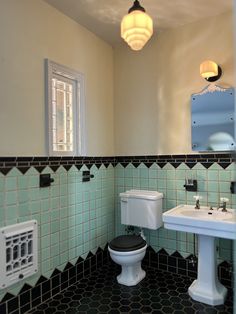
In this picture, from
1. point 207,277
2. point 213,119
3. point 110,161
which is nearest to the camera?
point 207,277

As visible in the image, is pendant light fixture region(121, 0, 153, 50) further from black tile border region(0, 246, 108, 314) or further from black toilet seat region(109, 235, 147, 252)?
black tile border region(0, 246, 108, 314)

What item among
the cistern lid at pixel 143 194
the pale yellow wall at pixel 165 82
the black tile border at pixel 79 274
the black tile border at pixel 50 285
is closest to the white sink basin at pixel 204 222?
the cistern lid at pixel 143 194

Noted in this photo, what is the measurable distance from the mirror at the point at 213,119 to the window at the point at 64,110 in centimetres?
113

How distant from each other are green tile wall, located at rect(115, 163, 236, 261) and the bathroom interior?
0.01 m

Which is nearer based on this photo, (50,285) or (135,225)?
(50,285)

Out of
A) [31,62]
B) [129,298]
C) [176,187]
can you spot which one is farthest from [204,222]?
[31,62]

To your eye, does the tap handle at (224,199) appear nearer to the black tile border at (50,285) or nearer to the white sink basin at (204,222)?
the white sink basin at (204,222)

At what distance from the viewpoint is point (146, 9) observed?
2.27 metres

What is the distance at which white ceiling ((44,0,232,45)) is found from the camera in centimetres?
216

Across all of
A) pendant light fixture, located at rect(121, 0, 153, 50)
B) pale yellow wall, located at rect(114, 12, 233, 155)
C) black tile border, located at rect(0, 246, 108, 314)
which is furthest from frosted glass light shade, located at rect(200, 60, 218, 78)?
black tile border, located at rect(0, 246, 108, 314)

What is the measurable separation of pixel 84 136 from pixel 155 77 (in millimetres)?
998

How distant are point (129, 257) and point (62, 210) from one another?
74 centimetres

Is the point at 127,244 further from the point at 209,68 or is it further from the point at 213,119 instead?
the point at 209,68

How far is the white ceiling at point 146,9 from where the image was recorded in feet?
7.08
